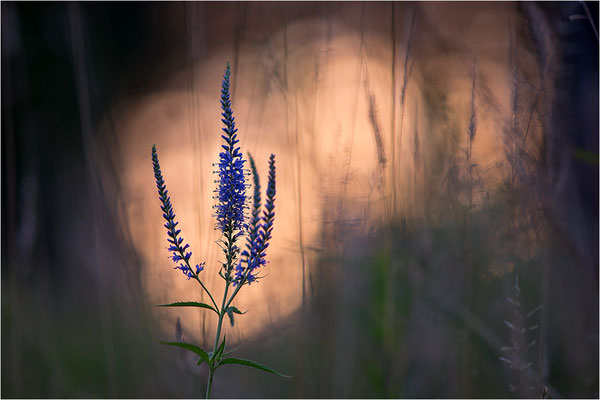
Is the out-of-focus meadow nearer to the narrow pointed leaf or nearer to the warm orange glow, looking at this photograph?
the warm orange glow

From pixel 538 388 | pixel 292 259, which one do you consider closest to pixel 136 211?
pixel 292 259

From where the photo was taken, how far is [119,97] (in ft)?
6.87

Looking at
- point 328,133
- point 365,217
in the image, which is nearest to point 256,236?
point 365,217

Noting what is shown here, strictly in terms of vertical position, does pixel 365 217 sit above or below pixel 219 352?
above

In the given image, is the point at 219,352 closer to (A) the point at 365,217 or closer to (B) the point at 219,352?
(B) the point at 219,352

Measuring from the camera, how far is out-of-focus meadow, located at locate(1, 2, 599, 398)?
126cm

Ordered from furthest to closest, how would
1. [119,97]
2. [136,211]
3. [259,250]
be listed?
[119,97]
[136,211]
[259,250]

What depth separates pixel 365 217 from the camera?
130 centimetres

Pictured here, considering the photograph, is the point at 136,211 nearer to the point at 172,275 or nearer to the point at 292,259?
the point at 172,275

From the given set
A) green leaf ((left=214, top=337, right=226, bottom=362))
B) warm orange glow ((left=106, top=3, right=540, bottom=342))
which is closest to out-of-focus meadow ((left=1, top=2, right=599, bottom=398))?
warm orange glow ((left=106, top=3, right=540, bottom=342))

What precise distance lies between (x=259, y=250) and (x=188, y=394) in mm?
940

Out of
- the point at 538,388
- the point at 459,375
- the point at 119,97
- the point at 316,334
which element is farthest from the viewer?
the point at 119,97

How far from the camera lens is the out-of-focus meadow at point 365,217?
1.26 m

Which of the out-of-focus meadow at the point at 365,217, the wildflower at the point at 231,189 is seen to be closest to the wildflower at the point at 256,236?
the wildflower at the point at 231,189
